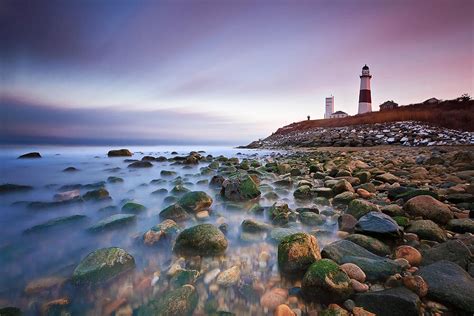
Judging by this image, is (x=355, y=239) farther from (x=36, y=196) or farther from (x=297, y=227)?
(x=36, y=196)

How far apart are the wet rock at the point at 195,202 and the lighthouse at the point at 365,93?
40.9 m

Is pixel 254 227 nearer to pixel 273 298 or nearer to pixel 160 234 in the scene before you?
pixel 160 234

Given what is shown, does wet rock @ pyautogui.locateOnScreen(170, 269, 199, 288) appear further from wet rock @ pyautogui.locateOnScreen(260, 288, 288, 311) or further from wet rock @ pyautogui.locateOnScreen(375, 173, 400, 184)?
wet rock @ pyautogui.locateOnScreen(375, 173, 400, 184)

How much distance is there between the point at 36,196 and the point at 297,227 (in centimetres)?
604

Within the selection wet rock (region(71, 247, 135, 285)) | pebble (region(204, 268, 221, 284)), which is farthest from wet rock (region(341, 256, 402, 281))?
wet rock (region(71, 247, 135, 285))

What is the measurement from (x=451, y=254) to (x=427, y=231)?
0.59m

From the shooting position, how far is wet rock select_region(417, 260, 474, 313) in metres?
1.49

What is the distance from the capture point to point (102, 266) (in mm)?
2068

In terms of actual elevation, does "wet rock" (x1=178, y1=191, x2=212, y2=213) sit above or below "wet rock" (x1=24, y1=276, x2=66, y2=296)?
above

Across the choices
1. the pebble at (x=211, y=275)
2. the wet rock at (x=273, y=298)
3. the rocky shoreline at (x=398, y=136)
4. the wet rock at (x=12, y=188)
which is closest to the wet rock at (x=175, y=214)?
the pebble at (x=211, y=275)

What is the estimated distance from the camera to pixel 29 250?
2.72 m

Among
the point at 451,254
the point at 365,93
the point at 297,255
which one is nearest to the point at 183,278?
the point at 297,255

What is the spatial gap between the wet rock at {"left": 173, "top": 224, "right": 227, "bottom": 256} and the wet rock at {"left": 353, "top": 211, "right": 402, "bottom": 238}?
1.54 metres

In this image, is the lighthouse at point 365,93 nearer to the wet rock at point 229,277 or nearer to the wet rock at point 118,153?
the wet rock at point 118,153
